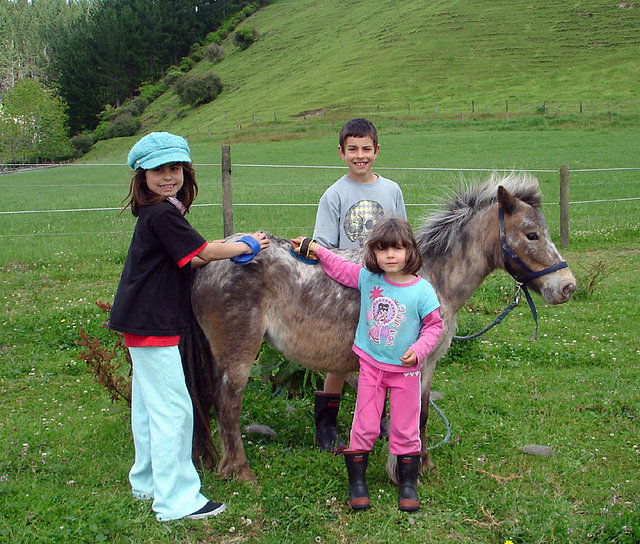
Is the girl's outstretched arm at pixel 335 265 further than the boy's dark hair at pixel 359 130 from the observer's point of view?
No

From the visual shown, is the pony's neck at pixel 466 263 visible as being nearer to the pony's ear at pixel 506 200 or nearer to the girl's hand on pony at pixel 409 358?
the pony's ear at pixel 506 200

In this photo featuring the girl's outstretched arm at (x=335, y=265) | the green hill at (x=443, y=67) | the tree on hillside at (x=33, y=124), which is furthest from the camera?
the tree on hillside at (x=33, y=124)

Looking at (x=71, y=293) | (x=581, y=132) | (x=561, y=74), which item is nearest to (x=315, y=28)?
(x=561, y=74)

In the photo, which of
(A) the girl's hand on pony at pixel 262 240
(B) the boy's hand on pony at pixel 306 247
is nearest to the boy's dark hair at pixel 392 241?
(B) the boy's hand on pony at pixel 306 247

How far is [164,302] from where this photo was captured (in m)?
3.32

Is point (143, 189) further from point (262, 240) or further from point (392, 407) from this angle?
point (392, 407)

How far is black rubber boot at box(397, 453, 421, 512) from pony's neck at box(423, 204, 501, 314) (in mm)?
1062

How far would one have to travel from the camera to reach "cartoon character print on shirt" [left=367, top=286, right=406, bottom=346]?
11.3 ft

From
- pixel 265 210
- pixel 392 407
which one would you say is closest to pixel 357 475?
pixel 392 407

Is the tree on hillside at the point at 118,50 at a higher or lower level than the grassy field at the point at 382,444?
higher

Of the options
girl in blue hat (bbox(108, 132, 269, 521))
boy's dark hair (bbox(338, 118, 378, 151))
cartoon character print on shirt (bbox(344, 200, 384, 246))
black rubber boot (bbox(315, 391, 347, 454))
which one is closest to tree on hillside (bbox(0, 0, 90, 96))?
boy's dark hair (bbox(338, 118, 378, 151))

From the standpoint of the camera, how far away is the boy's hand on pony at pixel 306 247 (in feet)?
12.2

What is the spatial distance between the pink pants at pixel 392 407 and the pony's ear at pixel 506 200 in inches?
49.9

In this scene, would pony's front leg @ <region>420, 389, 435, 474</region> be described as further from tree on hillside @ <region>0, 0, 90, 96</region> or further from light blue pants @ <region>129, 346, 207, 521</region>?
tree on hillside @ <region>0, 0, 90, 96</region>
